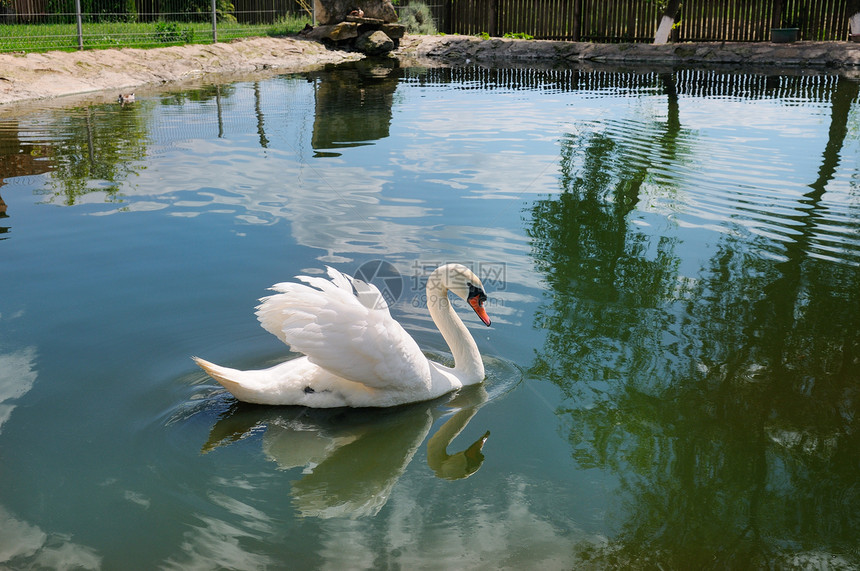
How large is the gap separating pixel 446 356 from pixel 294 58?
21.3m

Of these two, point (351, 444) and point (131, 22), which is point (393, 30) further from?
point (351, 444)

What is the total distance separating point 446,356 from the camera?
17.9 feet

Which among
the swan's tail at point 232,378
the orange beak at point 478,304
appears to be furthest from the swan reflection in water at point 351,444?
the orange beak at point 478,304

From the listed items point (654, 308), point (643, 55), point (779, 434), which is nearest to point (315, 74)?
point (643, 55)

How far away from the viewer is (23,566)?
3430 millimetres

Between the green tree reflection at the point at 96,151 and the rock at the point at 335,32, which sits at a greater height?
the rock at the point at 335,32

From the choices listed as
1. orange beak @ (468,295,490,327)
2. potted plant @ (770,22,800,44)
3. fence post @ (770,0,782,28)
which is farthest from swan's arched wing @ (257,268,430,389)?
fence post @ (770,0,782,28)

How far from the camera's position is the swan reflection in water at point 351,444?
402cm

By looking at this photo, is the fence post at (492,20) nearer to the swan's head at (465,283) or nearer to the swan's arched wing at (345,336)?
the swan's head at (465,283)

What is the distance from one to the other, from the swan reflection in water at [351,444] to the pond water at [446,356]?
0.02m

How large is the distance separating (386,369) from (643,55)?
76.1ft

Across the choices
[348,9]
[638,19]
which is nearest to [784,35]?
[638,19]

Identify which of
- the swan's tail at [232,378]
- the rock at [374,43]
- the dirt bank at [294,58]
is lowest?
the swan's tail at [232,378]

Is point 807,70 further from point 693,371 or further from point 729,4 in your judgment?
point 693,371
